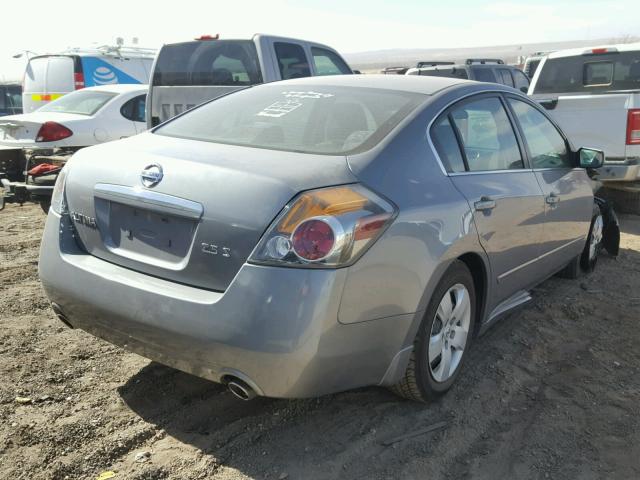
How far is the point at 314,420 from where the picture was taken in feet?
10.4

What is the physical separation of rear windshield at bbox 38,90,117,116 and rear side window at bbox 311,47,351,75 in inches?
135

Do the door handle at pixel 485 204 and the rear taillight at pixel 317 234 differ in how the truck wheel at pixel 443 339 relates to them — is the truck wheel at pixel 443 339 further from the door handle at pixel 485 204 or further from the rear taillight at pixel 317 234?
the rear taillight at pixel 317 234

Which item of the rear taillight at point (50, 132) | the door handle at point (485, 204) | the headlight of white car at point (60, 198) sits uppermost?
the headlight of white car at point (60, 198)

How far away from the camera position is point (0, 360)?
11.9 feet

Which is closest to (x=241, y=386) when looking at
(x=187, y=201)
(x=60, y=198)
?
(x=187, y=201)

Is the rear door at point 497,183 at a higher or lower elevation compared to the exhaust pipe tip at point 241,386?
higher

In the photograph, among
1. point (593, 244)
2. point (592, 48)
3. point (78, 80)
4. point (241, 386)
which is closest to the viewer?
point (241, 386)

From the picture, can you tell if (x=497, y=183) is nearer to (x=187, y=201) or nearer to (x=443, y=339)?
(x=443, y=339)

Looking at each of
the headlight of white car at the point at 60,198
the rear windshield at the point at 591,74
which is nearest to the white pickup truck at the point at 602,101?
the rear windshield at the point at 591,74

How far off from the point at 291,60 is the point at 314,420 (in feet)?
17.2

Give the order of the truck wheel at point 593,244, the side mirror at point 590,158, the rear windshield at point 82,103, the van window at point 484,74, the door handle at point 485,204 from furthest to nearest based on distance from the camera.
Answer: the van window at point 484,74, the rear windshield at point 82,103, the truck wheel at point 593,244, the side mirror at point 590,158, the door handle at point 485,204

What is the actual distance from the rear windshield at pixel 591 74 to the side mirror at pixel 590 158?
4.36m

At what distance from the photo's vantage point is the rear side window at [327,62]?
7929 millimetres

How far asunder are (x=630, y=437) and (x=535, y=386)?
22.9 inches
